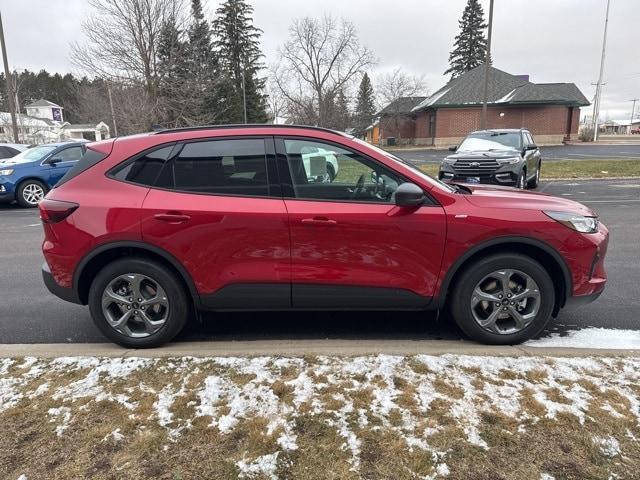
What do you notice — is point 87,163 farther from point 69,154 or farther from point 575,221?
point 69,154

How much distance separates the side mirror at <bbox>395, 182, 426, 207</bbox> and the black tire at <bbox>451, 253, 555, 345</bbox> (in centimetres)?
68

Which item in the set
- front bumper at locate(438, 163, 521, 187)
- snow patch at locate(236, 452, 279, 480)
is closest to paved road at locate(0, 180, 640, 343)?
snow patch at locate(236, 452, 279, 480)

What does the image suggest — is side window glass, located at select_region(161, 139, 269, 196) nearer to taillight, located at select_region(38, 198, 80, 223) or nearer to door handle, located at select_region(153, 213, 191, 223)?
door handle, located at select_region(153, 213, 191, 223)

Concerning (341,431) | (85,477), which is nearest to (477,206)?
(341,431)

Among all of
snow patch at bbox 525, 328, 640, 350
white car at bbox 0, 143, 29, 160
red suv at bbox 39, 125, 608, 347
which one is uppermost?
white car at bbox 0, 143, 29, 160

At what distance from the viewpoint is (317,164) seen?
3.59 meters

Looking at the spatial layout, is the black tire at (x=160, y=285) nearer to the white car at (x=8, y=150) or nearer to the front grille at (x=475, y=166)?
the front grille at (x=475, y=166)

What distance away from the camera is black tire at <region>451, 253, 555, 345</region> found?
342 centimetres

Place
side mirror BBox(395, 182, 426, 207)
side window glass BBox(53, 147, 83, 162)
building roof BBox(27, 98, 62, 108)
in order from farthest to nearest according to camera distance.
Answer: building roof BBox(27, 98, 62, 108), side window glass BBox(53, 147, 83, 162), side mirror BBox(395, 182, 426, 207)

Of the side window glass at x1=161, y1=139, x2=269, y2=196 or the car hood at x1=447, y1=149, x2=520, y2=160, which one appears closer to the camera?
the side window glass at x1=161, y1=139, x2=269, y2=196

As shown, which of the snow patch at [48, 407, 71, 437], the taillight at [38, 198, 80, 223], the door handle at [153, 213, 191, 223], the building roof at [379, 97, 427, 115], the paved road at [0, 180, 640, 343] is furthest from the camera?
the building roof at [379, 97, 427, 115]

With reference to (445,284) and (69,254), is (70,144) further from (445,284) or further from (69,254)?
(445,284)

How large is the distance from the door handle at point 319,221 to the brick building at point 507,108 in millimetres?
38343

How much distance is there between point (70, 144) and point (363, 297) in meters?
11.8
